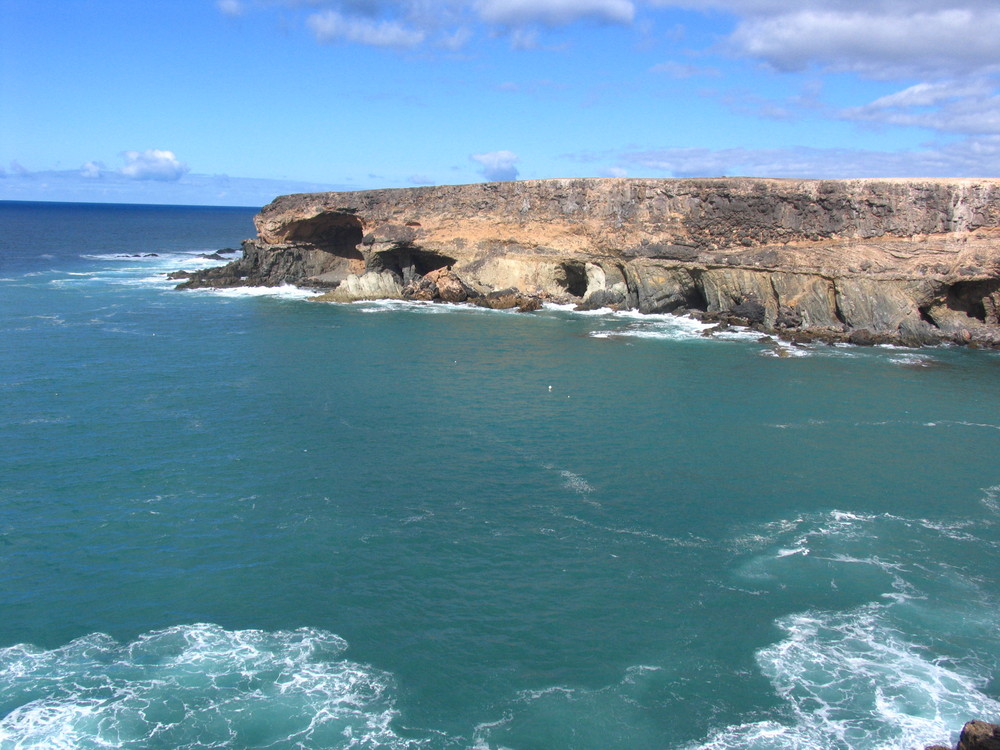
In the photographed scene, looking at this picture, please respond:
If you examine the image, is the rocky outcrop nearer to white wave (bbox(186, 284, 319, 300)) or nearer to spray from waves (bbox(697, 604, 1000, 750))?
spray from waves (bbox(697, 604, 1000, 750))

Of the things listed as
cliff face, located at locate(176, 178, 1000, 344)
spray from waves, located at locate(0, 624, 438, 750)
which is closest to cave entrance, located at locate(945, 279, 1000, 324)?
cliff face, located at locate(176, 178, 1000, 344)

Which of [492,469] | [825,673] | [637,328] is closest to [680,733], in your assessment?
[825,673]

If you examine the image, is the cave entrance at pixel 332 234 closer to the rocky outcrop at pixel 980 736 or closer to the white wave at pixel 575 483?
the white wave at pixel 575 483

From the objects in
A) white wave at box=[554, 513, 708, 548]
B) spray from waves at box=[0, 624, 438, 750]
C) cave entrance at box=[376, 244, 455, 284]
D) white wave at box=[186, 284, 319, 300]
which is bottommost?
spray from waves at box=[0, 624, 438, 750]

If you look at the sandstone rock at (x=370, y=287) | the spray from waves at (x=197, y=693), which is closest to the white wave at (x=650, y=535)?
the spray from waves at (x=197, y=693)

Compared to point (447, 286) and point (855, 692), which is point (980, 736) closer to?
point (855, 692)

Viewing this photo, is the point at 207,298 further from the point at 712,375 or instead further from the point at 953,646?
the point at 953,646
